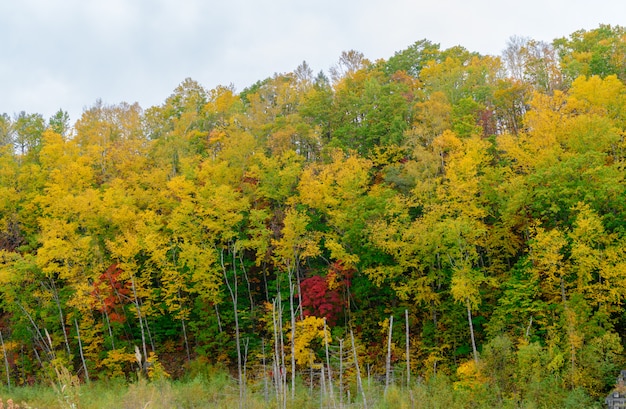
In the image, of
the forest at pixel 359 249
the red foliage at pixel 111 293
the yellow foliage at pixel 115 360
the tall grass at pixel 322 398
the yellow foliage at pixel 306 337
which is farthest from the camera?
the red foliage at pixel 111 293

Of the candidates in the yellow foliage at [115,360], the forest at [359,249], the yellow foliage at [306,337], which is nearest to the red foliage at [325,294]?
the forest at [359,249]

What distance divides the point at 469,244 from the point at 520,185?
10.3 ft

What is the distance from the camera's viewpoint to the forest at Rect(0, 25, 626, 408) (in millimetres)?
18344

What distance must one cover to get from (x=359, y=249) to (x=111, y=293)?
13466mm

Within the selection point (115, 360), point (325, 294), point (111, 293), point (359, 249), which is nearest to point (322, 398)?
point (325, 294)

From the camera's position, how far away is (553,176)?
66.3 feet

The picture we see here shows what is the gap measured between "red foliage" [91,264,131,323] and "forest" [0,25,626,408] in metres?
0.22

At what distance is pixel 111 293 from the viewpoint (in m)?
27.8

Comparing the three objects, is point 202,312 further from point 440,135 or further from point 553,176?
point 553,176

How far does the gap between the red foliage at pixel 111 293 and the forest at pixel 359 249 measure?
218 mm

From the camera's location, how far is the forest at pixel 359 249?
1834cm

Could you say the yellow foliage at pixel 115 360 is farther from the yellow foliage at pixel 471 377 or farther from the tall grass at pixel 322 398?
the yellow foliage at pixel 471 377

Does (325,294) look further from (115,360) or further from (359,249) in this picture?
(115,360)

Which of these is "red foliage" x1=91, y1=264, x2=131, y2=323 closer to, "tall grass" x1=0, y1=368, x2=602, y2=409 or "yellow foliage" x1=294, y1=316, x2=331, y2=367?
"tall grass" x1=0, y1=368, x2=602, y2=409
